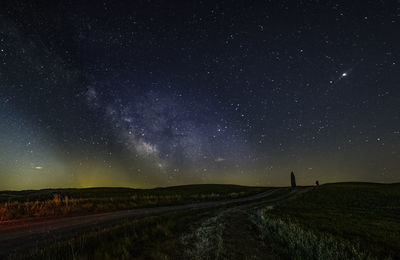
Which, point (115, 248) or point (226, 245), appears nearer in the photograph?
point (115, 248)

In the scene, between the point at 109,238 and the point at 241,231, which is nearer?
the point at 109,238

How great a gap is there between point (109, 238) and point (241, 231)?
17.0 ft

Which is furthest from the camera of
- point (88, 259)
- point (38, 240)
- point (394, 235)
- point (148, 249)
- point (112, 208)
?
point (112, 208)

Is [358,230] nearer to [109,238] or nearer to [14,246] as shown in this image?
[109,238]

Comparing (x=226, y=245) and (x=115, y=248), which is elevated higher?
(x=115, y=248)

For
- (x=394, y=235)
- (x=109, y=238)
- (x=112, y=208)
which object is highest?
(x=109, y=238)

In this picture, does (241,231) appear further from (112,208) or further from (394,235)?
(112,208)

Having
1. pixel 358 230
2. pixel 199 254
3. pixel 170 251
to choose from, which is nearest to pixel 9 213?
pixel 170 251

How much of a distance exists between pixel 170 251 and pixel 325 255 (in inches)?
164

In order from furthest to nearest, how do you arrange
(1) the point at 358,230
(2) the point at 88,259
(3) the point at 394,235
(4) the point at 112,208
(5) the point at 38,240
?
(4) the point at 112,208, (1) the point at 358,230, (3) the point at 394,235, (5) the point at 38,240, (2) the point at 88,259

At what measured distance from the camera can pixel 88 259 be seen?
446 centimetres

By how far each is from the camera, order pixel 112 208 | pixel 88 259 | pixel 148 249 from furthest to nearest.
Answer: pixel 112 208 < pixel 148 249 < pixel 88 259

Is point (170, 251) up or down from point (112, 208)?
up

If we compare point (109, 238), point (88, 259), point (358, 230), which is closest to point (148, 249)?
point (88, 259)
